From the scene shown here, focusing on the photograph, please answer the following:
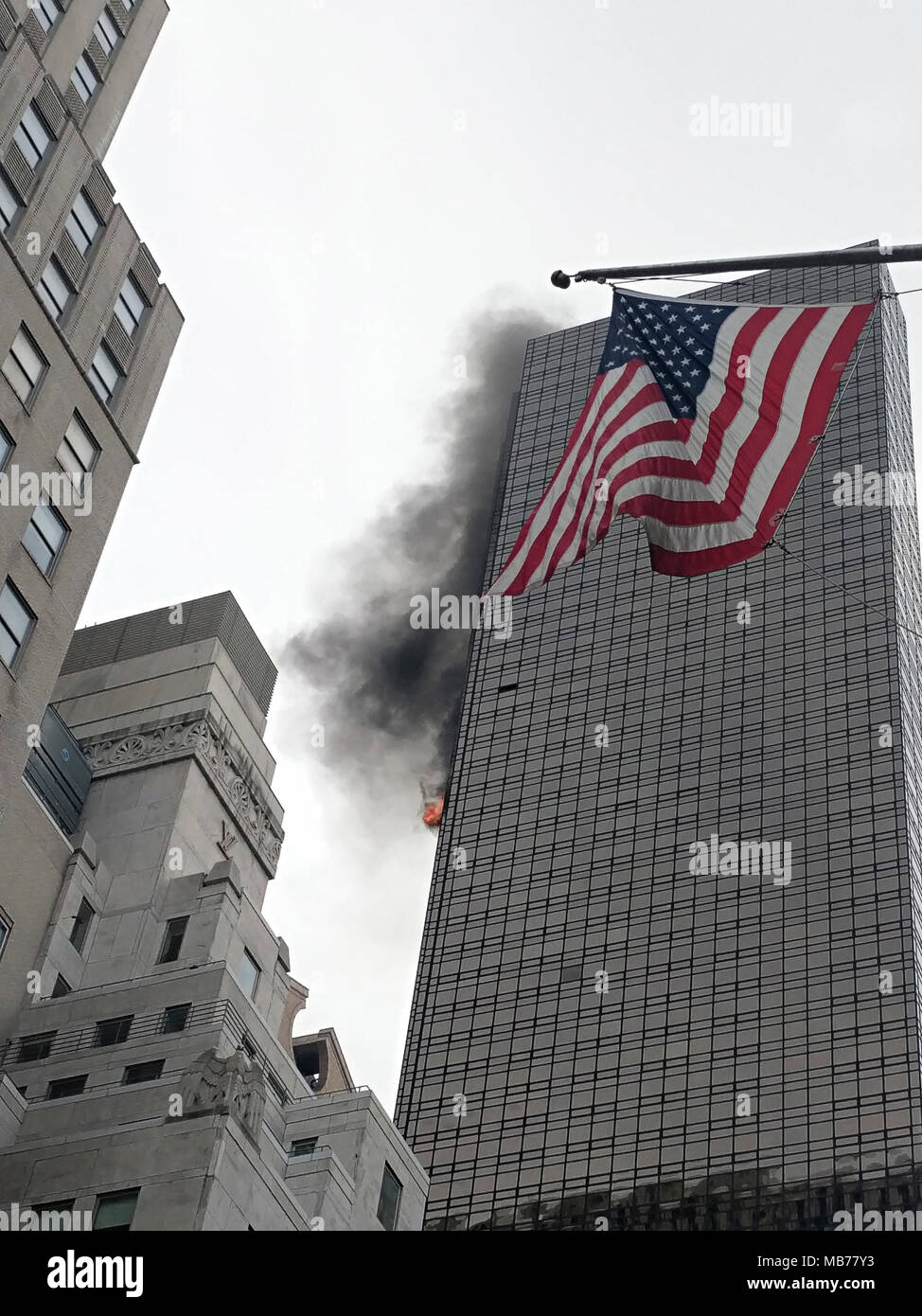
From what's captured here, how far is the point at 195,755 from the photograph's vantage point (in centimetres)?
6462

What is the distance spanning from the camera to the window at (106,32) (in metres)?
53.9

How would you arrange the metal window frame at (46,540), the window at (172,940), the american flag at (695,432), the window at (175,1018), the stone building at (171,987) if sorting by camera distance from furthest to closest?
1. the window at (172,940)
2. the window at (175,1018)
3. the stone building at (171,987)
4. the metal window frame at (46,540)
5. the american flag at (695,432)

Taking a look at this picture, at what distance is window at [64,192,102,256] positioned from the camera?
4775 centimetres

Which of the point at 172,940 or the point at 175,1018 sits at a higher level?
the point at 172,940

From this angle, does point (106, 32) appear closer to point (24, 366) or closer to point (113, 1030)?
point (24, 366)

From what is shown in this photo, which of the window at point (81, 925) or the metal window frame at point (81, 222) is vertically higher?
the metal window frame at point (81, 222)

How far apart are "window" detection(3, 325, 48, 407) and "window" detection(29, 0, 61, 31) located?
1080 cm

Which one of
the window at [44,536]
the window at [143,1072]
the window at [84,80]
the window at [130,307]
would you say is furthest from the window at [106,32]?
the window at [143,1072]

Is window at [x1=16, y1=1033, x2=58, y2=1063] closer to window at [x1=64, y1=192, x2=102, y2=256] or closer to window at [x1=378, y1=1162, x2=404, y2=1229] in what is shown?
window at [x1=378, y1=1162, x2=404, y2=1229]

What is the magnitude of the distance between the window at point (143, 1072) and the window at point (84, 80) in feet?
86.0

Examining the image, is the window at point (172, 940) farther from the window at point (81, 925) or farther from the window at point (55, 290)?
the window at point (55, 290)

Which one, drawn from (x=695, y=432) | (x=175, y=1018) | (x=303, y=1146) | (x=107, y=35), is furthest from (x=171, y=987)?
(x=695, y=432)

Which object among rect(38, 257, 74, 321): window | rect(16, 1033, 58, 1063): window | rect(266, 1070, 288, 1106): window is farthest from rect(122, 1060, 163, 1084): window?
rect(38, 257, 74, 321): window

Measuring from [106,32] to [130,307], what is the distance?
9.64 meters
